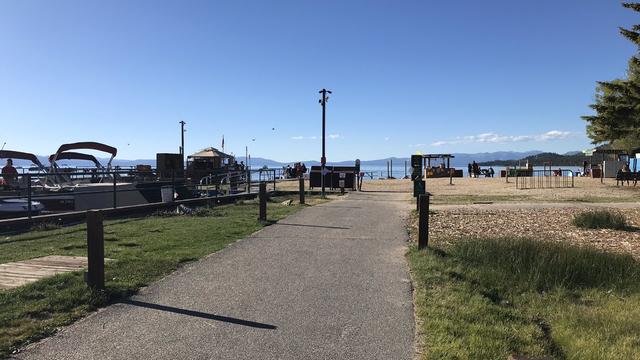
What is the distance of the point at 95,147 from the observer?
2827 cm

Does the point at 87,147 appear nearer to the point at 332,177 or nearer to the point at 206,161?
the point at 332,177

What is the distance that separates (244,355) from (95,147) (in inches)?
1030

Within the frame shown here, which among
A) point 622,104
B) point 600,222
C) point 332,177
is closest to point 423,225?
point 600,222

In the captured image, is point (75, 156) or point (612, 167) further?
point (612, 167)

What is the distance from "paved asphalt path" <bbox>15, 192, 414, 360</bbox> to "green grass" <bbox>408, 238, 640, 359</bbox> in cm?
31

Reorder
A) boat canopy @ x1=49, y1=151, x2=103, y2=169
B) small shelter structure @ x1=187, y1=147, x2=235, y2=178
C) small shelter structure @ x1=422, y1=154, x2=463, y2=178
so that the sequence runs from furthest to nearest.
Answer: small shelter structure @ x1=422, y1=154, x2=463, y2=178
small shelter structure @ x1=187, y1=147, x2=235, y2=178
boat canopy @ x1=49, y1=151, x2=103, y2=169

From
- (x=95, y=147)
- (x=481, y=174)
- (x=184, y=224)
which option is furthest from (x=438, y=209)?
(x=481, y=174)

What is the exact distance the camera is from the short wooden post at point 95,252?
6438 millimetres

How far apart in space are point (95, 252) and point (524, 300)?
199 inches

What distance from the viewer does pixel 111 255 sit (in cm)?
883

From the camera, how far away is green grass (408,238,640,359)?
4.91m

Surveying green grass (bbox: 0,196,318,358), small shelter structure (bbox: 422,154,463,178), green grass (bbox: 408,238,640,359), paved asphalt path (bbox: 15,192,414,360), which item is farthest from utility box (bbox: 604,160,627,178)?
paved asphalt path (bbox: 15,192,414,360)

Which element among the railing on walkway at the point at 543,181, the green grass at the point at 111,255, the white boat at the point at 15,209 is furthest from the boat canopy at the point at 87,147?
the railing on walkway at the point at 543,181

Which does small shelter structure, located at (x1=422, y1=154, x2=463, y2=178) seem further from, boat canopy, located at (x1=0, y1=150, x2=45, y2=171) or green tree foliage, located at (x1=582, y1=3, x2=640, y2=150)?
green tree foliage, located at (x1=582, y1=3, x2=640, y2=150)
